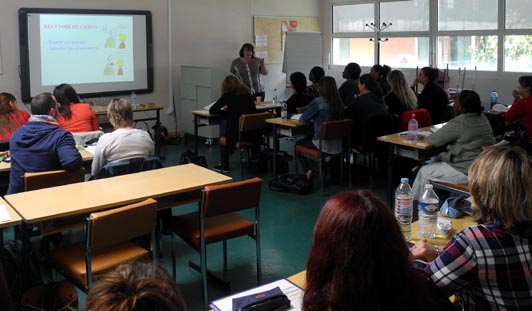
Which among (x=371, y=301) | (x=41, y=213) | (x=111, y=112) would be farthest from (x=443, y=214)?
(x=111, y=112)

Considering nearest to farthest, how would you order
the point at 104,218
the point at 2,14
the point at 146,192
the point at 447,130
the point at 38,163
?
the point at 104,218 → the point at 146,192 → the point at 38,163 → the point at 447,130 → the point at 2,14

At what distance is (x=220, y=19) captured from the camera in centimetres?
937

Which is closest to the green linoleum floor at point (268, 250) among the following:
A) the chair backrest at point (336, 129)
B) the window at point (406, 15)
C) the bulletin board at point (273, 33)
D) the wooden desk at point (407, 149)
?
the chair backrest at point (336, 129)

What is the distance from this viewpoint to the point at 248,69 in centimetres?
873

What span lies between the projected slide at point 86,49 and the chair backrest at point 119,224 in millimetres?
5430

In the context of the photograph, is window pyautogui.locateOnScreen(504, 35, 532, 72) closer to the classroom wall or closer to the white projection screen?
the classroom wall

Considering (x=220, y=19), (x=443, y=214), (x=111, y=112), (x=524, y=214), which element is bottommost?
(x=443, y=214)

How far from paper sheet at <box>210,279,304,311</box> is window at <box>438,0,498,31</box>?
7.66 m

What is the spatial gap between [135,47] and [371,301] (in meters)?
7.73

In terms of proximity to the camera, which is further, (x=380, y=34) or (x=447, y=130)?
(x=380, y=34)

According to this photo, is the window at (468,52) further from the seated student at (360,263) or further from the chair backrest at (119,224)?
the seated student at (360,263)

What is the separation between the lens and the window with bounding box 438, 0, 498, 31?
8461 mm

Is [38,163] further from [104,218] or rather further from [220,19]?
[220,19]

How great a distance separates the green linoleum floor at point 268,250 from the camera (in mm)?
3711
